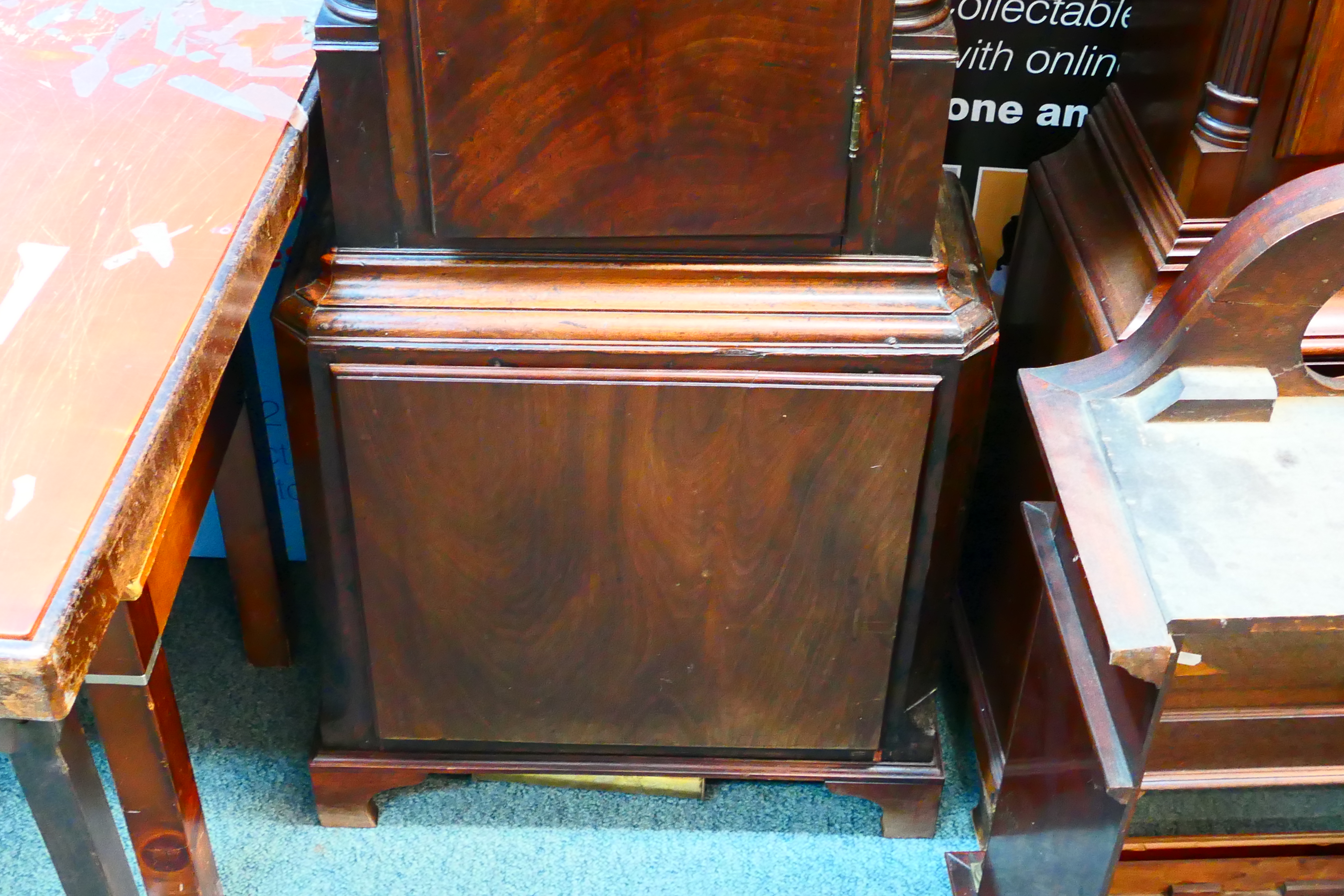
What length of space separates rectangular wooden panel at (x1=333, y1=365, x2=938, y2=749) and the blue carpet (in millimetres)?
158

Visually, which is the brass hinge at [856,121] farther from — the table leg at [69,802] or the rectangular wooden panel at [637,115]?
the table leg at [69,802]

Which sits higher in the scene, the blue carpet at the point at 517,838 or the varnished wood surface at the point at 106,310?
the varnished wood surface at the point at 106,310

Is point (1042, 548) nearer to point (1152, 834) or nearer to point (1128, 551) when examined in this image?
point (1128, 551)

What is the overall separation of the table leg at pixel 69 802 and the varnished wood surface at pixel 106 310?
132 mm

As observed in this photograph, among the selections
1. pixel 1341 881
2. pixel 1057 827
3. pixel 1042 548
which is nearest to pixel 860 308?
pixel 1042 548

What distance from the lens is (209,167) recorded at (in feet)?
3.56

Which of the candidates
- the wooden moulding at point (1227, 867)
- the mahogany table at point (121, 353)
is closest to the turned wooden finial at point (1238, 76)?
the wooden moulding at point (1227, 867)

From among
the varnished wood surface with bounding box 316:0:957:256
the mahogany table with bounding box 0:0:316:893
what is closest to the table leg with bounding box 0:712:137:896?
the mahogany table with bounding box 0:0:316:893

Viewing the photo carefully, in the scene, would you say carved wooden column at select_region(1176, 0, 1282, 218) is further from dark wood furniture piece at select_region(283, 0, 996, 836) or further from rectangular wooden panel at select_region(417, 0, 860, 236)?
rectangular wooden panel at select_region(417, 0, 860, 236)

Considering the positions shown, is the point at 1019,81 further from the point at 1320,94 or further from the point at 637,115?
the point at 637,115

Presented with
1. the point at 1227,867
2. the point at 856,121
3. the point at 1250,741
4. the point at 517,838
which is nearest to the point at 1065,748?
the point at 1250,741

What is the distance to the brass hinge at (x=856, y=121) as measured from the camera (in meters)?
1.05

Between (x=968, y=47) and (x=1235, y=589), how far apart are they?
892 mm

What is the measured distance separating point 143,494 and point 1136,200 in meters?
0.90
